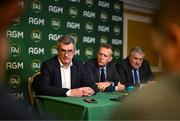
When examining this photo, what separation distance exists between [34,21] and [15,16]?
3823 mm

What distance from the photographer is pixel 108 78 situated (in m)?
3.86

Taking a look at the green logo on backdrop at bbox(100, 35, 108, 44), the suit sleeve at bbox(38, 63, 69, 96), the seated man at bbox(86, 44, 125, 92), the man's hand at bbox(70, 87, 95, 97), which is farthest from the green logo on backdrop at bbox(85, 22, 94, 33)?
the man's hand at bbox(70, 87, 95, 97)

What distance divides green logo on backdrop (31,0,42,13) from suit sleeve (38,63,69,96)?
3.93ft

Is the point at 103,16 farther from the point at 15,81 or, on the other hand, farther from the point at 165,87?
the point at 165,87

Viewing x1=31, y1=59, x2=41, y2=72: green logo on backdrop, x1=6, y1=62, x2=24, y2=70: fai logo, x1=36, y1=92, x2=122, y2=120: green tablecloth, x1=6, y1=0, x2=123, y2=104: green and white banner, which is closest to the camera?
x1=36, y1=92, x2=122, y2=120: green tablecloth

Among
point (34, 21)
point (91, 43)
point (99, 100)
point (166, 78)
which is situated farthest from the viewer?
point (91, 43)

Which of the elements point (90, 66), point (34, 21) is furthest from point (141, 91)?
point (34, 21)

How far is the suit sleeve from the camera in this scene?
2984 millimetres

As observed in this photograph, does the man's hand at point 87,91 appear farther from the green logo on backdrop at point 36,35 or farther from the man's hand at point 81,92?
the green logo on backdrop at point 36,35

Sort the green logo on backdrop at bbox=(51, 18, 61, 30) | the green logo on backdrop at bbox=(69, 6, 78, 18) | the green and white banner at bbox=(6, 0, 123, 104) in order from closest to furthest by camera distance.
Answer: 1. the green and white banner at bbox=(6, 0, 123, 104)
2. the green logo on backdrop at bbox=(51, 18, 61, 30)
3. the green logo on backdrop at bbox=(69, 6, 78, 18)

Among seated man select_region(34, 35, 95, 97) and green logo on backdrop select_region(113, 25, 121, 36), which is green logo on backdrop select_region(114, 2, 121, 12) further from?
seated man select_region(34, 35, 95, 97)

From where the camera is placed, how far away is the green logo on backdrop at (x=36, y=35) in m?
4.21

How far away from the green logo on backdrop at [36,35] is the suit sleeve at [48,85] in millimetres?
996

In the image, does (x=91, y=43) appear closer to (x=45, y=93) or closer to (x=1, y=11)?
(x=45, y=93)
